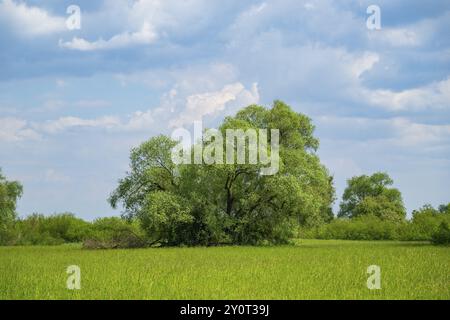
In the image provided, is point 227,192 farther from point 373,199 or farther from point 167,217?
point 373,199

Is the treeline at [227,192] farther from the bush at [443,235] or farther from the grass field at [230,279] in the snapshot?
the grass field at [230,279]

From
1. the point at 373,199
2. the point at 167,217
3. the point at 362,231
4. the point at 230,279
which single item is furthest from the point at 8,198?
the point at 373,199

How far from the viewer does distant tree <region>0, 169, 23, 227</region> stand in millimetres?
58406

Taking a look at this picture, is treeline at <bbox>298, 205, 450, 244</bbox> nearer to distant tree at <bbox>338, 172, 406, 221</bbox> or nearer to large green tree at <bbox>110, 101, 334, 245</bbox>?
large green tree at <bbox>110, 101, 334, 245</bbox>

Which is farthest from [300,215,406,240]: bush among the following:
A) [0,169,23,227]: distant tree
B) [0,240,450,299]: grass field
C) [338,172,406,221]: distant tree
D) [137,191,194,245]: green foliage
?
[0,240,450,299]: grass field

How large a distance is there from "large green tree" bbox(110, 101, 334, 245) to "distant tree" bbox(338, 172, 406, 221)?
41.1 m

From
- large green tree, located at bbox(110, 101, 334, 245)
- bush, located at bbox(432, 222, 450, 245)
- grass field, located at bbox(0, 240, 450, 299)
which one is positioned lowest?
grass field, located at bbox(0, 240, 450, 299)

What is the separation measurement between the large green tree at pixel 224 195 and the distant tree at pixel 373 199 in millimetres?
41148

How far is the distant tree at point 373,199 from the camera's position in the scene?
8769 centimetres

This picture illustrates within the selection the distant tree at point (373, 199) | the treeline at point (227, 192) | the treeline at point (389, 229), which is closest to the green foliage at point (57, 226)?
the treeline at point (227, 192)

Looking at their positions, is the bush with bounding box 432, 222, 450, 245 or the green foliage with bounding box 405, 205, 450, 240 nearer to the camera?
the bush with bounding box 432, 222, 450, 245

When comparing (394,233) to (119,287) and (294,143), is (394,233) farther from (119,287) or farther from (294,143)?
(119,287)
